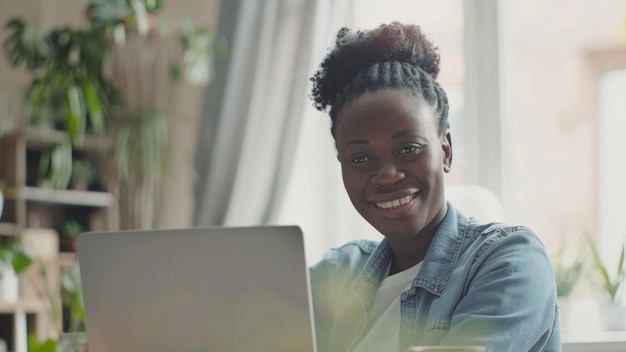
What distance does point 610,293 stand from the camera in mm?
2289

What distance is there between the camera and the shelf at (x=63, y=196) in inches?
160

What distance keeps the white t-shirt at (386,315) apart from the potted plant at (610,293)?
3.24 feet

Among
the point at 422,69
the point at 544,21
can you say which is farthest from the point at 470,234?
the point at 544,21

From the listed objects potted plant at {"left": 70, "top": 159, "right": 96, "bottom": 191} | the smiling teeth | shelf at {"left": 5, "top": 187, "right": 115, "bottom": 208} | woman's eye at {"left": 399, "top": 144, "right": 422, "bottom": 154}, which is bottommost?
shelf at {"left": 5, "top": 187, "right": 115, "bottom": 208}

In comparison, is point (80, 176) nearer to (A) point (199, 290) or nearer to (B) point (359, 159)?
(B) point (359, 159)

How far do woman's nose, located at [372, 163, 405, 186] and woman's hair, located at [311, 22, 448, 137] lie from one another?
118 mm

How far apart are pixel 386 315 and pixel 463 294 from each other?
6.1 inches

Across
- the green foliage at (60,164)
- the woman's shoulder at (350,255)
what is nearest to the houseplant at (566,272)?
the woman's shoulder at (350,255)

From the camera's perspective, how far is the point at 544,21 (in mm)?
2680

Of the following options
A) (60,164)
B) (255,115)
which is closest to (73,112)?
(60,164)

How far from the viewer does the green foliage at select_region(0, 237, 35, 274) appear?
3100mm

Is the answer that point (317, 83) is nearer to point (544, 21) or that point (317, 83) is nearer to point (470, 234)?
point (470, 234)

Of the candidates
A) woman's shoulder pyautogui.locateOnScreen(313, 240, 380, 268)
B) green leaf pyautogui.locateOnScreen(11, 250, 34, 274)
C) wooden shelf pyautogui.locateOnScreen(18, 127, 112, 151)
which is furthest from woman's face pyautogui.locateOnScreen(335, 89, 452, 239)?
wooden shelf pyautogui.locateOnScreen(18, 127, 112, 151)

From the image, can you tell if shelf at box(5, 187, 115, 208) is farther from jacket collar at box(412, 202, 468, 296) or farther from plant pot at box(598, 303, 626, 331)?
jacket collar at box(412, 202, 468, 296)
